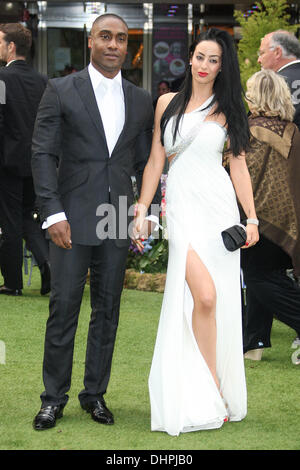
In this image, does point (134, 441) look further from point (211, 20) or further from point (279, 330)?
point (211, 20)

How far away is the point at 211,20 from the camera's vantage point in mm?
18109

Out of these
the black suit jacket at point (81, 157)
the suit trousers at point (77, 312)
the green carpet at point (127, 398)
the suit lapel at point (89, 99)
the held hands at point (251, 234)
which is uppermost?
the suit lapel at point (89, 99)

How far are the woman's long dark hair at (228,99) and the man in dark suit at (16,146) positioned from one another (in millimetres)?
3633

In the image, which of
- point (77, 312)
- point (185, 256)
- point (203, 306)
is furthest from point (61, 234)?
point (203, 306)

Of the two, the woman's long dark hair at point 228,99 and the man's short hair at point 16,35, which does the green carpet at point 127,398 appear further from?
the man's short hair at point 16,35

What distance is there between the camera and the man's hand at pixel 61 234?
3844 mm

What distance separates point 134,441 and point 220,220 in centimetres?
117

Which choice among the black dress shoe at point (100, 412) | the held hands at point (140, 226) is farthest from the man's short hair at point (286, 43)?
the black dress shoe at point (100, 412)

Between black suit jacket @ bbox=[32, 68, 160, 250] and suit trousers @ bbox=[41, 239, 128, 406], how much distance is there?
116 mm

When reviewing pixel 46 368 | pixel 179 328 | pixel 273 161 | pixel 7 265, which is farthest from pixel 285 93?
pixel 7 265

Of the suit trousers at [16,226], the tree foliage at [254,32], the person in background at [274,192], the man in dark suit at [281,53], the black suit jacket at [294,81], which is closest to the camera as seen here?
the person in background at [274,192]

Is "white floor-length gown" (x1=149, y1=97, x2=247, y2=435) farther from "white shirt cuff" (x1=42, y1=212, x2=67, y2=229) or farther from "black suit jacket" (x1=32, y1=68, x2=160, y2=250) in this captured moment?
"white shirt cuff" (x1=42, y1=212, x2=67, y2=229)

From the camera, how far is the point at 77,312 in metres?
4.15
